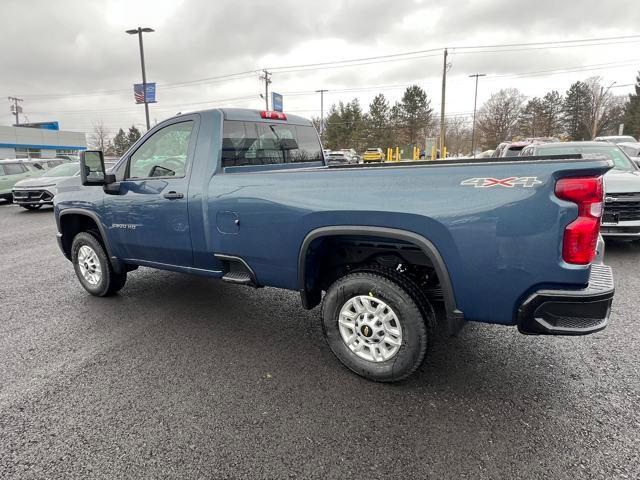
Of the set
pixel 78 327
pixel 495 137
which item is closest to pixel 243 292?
pixel 78 327

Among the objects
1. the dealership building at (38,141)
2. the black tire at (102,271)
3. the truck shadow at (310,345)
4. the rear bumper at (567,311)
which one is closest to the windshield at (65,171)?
the black tire at (102,271)

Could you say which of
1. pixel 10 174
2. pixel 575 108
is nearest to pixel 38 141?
pixel 10 174

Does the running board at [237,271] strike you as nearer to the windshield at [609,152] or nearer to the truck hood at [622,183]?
the truck hood at [622,183]

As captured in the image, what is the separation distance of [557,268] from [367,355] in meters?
1.40

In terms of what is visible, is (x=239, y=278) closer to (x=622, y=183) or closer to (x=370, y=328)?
(x=370, y=328)

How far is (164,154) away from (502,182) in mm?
3092

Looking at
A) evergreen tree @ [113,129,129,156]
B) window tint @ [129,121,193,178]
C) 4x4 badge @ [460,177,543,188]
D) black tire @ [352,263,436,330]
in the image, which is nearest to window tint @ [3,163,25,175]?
window tint @ [129,121,193,178]

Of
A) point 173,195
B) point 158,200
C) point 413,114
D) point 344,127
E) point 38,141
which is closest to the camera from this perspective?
point 173,195

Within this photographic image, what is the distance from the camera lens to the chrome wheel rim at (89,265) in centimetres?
465

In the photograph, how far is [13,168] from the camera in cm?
1558

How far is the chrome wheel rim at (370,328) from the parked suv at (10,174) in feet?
56.7

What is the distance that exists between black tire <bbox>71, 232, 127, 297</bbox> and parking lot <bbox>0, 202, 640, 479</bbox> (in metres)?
0.46

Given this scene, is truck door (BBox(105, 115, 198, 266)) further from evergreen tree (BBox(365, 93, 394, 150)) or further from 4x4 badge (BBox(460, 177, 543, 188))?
evergreen tree (BBox(365, 93, 394, 150))

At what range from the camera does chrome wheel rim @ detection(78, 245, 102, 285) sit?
465cm
